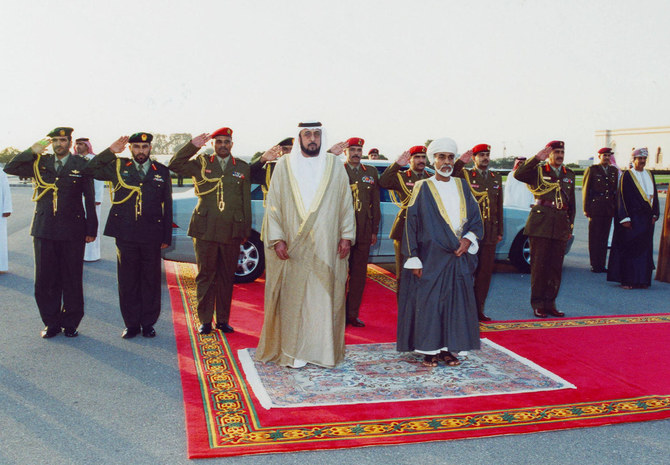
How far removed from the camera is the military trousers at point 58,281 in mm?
5664

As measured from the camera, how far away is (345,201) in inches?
204

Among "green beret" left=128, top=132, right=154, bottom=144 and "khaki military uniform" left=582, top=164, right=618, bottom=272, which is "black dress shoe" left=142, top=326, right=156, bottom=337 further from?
"khaki military uniform" left=582, top=164, right=618, bottom=272

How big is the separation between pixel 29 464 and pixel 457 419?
245 cm

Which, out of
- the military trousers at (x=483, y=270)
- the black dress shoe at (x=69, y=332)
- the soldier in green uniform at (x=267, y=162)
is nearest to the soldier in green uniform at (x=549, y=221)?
the military trousers at (x=483, y=270)

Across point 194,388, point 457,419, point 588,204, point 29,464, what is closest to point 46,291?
point 194,388

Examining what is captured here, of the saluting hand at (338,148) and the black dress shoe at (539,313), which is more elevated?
the saluting hand at (338,148)

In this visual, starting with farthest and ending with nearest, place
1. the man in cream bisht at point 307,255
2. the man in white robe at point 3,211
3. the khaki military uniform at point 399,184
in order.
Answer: the man in white robe at point 3,211
the khaki military uniform at point 399,184
the man in cream bisht at point 307,255

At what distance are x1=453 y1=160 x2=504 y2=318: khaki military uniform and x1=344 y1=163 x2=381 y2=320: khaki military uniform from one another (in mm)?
957

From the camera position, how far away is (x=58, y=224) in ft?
18.4

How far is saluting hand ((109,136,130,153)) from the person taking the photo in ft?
18.3

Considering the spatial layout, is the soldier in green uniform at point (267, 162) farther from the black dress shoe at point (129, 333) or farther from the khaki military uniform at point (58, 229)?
the black dress shoe at point (129, 333)

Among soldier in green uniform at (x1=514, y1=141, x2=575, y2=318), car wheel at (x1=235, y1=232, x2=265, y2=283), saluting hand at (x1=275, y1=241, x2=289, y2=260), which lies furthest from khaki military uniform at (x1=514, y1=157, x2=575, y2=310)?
car wheel at (x1=235, y1=232, x2=265, y2=283)

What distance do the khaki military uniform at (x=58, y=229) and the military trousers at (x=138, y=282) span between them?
397mm

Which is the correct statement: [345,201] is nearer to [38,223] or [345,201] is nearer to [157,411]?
[157,411]
